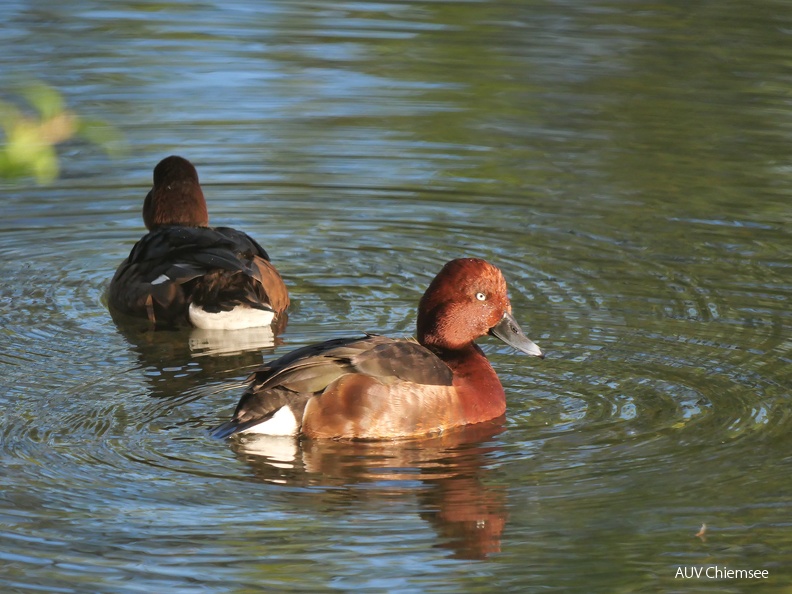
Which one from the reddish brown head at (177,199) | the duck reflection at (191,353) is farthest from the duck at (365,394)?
the reddish brown head at (177,199)

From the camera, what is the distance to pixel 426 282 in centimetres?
1002

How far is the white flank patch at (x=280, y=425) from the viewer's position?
7.23 meters

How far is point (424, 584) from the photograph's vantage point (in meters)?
5.63

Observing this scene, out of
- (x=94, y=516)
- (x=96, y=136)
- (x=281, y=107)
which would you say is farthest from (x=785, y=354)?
(x=281, y=107)

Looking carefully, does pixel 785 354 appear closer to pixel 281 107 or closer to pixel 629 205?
pixel 629 205

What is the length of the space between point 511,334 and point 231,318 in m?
2.18

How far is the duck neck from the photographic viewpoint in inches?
295

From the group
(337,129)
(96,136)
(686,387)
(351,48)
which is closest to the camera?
(96,136)

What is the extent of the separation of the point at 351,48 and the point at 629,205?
603 centimetres

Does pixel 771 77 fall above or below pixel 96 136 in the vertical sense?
below

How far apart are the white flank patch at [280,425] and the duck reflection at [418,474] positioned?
38mm

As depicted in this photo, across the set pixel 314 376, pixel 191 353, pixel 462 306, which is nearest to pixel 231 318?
pixel 191 353

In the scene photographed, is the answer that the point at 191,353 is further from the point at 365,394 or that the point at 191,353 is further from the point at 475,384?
the point at 475,384

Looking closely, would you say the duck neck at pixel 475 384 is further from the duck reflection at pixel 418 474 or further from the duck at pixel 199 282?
the duck at pixel 199 282
